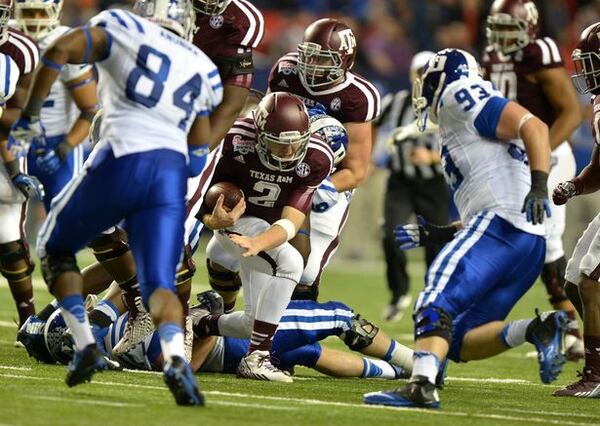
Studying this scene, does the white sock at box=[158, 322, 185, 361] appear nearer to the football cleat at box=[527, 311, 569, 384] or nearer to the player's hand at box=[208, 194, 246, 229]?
the player's hand at box=[208, 194, 246, 229]

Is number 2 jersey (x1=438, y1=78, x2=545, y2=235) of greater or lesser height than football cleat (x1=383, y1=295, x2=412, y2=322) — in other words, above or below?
above

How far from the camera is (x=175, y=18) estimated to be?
5348 mm

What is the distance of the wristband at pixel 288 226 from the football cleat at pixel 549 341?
115 cm

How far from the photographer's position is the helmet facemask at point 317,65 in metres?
7.12

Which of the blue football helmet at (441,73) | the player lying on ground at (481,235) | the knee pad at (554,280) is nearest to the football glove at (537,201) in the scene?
the player lying on ground at (481,235)

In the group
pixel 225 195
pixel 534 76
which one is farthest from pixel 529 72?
pixel 225 195

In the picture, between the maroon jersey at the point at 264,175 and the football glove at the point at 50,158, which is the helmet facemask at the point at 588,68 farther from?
the football glove at the point at 50,158

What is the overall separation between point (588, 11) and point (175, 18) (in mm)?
11945

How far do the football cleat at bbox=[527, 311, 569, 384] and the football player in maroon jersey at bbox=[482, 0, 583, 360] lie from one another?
8.39 feet

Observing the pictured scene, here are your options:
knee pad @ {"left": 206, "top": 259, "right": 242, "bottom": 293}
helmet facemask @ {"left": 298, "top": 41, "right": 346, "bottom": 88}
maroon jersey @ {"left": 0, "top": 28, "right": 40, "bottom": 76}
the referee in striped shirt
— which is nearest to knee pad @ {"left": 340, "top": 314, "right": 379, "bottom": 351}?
knee pad @ {"left": 206, "top": 259, "right": 242, "bottom": 293}

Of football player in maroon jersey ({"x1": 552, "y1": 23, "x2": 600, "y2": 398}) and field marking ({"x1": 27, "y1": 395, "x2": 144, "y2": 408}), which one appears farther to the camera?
football player in maroon jersey ({"x1": 552, "y1": 23, "x2": 600, "y2": 398})

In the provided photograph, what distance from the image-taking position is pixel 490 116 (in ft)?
18.5

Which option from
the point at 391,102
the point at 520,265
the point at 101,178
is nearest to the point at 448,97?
the point at 520,265

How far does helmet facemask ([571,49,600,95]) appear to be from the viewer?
621cm
